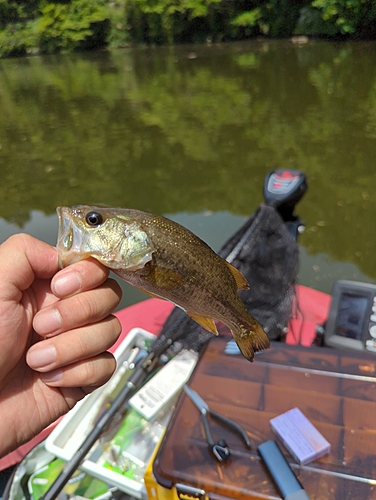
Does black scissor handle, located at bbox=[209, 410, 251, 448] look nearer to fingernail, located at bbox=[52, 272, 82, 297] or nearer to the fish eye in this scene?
fingernail, located at bbox=[52, 272, 82, 297]

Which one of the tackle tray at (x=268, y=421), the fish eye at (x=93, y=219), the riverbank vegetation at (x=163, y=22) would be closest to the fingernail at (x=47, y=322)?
the fish eye at (x=93, y=219)

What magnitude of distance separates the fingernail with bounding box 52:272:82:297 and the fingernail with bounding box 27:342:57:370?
0.23m

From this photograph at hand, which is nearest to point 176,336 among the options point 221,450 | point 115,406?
point 115,406

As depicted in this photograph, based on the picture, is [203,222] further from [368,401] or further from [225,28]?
[225,28]

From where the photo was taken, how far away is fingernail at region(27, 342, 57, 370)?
1.49 metres

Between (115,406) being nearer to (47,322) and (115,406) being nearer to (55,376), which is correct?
(55,376)

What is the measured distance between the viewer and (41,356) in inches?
58.9

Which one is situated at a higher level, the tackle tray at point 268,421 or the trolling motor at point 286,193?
the trolling motor at point 286,193

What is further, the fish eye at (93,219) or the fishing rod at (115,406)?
the fishing rod at (115,406)

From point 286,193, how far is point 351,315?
120 centimetres

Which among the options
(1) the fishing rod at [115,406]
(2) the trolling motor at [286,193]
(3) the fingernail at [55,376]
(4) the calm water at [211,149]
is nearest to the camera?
(3) the fingernail at [55,376]

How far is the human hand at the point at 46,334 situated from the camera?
1.50 m

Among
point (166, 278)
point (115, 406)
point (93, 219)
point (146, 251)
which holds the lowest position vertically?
point (115, 406)

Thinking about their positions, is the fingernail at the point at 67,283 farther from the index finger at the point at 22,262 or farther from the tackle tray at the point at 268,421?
the tackle tray at the point at 268,421
